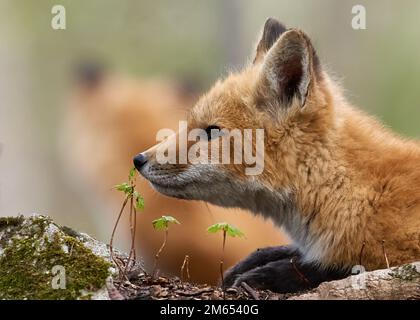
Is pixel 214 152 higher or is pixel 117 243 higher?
pixel 214 152

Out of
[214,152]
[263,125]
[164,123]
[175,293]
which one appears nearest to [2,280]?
[175,293]

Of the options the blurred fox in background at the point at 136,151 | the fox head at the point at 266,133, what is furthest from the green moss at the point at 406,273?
the blurred fox in background at the point at 136,151

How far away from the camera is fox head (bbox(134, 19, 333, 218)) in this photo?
6.91m

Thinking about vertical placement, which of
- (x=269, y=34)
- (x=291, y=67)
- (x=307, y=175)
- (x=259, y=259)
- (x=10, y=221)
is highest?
(x=269, y=34)

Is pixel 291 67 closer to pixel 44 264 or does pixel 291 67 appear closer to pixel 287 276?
pixel 287 276

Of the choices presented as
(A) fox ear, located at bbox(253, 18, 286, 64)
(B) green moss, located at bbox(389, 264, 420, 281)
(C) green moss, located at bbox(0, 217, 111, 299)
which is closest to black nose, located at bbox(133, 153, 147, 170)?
(C) green moss, located at bbox(0, 217, 111, 299)

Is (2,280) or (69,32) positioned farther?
(69,32)

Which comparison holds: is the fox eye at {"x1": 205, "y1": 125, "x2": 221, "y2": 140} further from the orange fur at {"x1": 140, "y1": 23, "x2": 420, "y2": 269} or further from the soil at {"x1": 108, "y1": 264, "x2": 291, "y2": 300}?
the soil at {"x1": 108, "y1": 264, "x2": 291, "y2": 300}

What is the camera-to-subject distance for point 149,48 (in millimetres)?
22625

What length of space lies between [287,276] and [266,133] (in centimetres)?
133

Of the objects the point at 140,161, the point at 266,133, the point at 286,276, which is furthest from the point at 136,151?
the point at 286,276

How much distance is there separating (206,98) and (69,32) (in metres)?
17.3

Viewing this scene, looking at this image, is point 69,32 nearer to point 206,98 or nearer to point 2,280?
point 206,98
